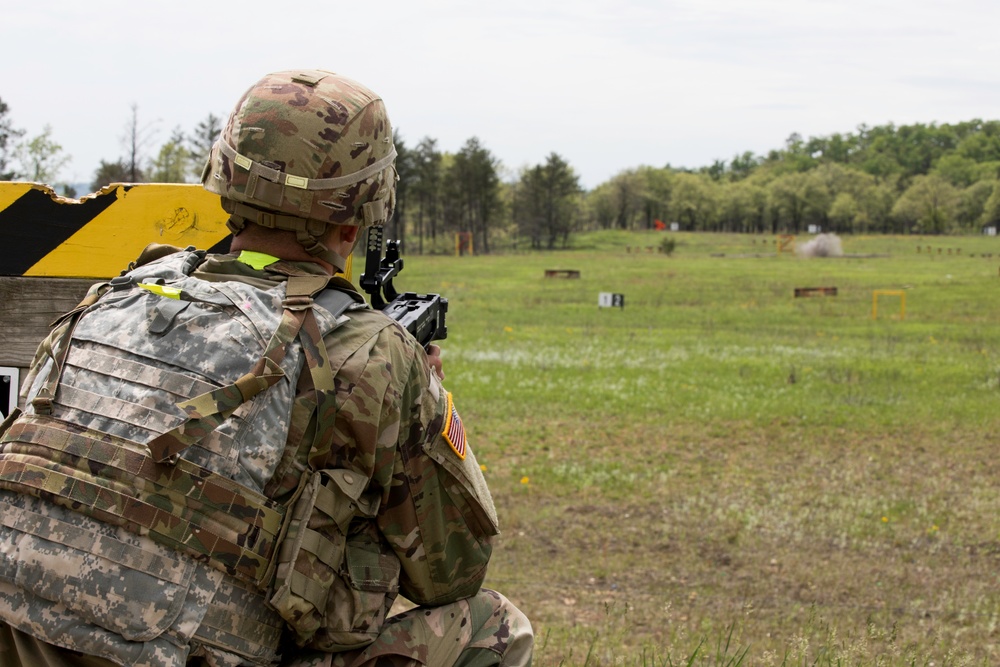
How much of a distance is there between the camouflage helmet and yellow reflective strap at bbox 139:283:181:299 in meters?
0.27

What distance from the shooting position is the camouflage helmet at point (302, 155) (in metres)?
2.24

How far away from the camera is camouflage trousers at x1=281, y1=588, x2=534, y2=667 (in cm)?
225

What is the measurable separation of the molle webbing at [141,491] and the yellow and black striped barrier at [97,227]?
1544mm

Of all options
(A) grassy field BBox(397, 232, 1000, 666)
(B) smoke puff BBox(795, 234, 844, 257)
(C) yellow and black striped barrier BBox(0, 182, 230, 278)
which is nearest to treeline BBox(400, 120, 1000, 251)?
(B) smoke puff BBox(795, 234, 844, 257)

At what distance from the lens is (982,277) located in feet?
125

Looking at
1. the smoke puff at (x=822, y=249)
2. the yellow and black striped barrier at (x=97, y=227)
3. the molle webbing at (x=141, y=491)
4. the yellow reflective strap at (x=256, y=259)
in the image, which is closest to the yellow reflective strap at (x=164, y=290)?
the yellow reflective strap at (x=256, y=259)

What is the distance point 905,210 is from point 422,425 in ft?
419

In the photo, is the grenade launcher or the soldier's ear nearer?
the soldier's ear

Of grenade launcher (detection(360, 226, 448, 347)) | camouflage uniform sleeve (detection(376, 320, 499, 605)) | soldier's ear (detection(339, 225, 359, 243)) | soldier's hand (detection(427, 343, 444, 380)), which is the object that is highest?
soldier's ear (detection(339, 225, 359, 243))

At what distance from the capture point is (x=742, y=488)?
338 inches

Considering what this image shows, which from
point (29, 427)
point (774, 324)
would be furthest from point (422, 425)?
point (774, 324)

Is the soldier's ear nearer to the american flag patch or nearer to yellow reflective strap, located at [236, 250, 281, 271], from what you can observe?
yellow reflective strap, located at [236, 250, 281, 271]

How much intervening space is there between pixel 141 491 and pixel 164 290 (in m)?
0.45

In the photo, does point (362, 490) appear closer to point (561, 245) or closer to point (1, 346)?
point (1, 346)
